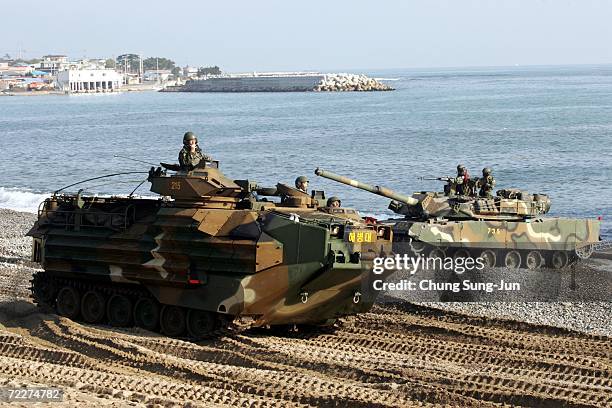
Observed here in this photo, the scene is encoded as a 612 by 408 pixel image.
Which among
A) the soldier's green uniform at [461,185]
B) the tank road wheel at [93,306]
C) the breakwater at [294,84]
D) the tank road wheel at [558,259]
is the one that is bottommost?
the breakwater at [294,84]

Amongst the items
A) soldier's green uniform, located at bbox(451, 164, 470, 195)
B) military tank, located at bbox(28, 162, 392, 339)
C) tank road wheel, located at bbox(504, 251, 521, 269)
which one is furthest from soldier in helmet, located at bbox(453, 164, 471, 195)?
military tank, located at bbox(28, 162, 392, 339)

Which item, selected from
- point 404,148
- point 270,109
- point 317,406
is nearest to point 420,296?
point 317,406

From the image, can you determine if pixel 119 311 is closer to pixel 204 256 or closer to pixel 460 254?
pixel 204 256

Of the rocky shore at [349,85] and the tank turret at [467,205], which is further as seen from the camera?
the rocky shore at [349,85]

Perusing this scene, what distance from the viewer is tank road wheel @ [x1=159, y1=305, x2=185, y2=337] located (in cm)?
1805

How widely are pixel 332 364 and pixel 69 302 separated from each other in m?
6.36

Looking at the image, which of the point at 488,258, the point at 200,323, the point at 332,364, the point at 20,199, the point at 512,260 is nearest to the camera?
the point at 332,364

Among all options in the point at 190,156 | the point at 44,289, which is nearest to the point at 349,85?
the point at 44,289

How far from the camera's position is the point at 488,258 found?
87.2ft

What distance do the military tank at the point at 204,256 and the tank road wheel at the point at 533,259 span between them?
1012cm

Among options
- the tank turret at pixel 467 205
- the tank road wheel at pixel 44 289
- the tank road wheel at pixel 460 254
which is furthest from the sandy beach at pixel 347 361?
the tank turret at pixel 467 205

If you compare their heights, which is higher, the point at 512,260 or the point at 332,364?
the point at 332,364

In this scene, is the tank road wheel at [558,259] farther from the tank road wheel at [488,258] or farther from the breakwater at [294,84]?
the breakwater at [294,84]

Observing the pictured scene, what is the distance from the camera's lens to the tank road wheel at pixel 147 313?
18.4 m
